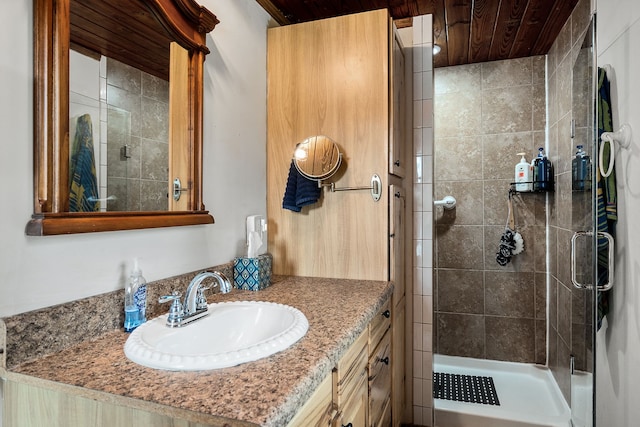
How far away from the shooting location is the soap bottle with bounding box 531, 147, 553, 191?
243 cm

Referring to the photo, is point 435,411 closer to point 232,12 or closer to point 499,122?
point 499,122

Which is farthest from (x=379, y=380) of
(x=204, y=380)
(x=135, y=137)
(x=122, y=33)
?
(x=122, y=33)

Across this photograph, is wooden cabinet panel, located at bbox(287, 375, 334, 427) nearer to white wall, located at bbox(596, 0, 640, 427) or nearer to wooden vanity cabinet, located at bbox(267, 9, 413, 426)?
wooden vanity cabinet, located at bbox(267, 9, 413, 426)

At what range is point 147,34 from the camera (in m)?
1.12

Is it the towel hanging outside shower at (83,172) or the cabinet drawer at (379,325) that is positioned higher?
the towel hanging outside shower at (83,172)

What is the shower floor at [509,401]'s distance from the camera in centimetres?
201

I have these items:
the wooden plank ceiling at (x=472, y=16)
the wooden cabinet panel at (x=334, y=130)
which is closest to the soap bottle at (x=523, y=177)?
the wooden plank ceiling at (x=472, y=16)

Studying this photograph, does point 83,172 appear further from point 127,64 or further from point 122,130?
point 127,64

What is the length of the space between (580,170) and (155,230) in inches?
74.8

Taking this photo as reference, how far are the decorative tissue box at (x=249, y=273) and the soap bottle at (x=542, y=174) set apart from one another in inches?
79.3

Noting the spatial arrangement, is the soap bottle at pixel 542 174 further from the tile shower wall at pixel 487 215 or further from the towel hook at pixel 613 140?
the towel hook at pixel 613 140

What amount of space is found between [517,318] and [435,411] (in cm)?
103

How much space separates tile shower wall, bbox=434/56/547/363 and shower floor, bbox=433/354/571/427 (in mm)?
83

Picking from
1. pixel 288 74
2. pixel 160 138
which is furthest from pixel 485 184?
pixel 160 138
